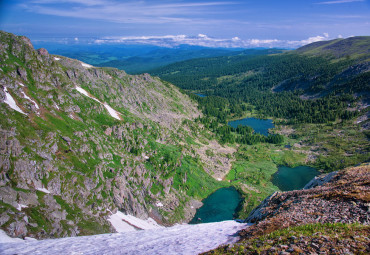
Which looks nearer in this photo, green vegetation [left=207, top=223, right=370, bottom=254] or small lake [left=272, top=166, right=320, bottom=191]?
green vegetation [left=207, top=223, right=370, bottom=254]

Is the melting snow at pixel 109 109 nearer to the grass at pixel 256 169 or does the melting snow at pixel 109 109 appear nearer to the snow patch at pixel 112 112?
the snow patch at pixel 112 112

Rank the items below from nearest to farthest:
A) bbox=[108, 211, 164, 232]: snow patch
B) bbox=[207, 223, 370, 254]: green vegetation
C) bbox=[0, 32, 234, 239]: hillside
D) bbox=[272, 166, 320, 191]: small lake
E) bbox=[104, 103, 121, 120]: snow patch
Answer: bbox=[207, 223, 370, 254]: green vegetation
bbox=[0, 32, 234, 239]: hillside
bbox=[108, 211, 164, 232]: snow patch
bbox=[104, 103, 121, 120]: snow patch
bbox=[272, 166, 320, 191]: small lake

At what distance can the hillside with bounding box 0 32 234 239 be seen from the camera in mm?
56250

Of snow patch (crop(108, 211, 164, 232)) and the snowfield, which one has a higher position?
the snowfield

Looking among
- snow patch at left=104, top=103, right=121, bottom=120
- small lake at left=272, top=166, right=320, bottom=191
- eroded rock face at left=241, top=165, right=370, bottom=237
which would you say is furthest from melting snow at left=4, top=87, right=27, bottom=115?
small lake at left=272, top=166, right=320, bottom=191

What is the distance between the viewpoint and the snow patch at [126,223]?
68.4m

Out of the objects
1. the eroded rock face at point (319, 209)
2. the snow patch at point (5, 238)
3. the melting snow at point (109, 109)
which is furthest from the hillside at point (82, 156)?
the eroded rock face at point (319, 209)

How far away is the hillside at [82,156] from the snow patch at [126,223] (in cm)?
240

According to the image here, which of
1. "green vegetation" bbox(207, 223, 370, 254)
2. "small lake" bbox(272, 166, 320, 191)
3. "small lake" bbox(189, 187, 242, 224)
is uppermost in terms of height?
"green vegetation" bbox(207, 223, 370, 254)

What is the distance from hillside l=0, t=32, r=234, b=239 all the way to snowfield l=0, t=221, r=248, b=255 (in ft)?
53.2

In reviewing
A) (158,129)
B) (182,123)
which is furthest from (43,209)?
(182,123)

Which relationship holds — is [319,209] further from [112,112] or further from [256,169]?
[256,169]

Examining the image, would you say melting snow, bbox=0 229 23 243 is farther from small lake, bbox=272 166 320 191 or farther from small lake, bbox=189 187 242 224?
small lake, bbox=272 166 320 191

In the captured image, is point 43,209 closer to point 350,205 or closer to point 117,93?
point 350,205
